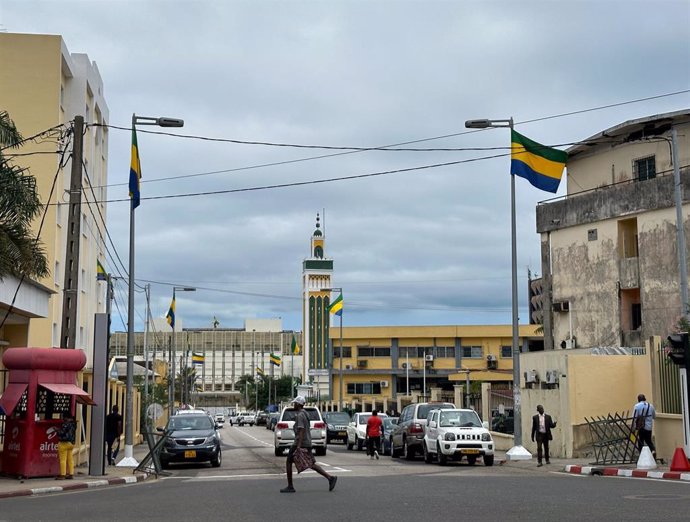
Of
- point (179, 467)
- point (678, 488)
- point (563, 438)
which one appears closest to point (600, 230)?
point (563, 438)

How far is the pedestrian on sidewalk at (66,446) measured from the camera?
21.8 metres

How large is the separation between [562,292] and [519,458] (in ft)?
50.0

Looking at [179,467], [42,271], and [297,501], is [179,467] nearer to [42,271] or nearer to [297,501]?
[42,271]

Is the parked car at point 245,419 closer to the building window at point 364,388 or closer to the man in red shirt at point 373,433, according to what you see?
the building window at point 364,388

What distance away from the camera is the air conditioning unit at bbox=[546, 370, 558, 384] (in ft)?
104

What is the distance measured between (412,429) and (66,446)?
1228 cm

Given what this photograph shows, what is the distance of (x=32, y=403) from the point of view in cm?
2180

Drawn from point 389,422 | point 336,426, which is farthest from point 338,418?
point 389,422

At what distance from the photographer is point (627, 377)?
30.3 meters

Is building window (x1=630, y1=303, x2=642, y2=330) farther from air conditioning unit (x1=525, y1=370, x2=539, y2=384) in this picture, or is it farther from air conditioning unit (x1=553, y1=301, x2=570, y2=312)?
air conditioning unit (x1=525, y1=370, x2=539, y2=384)

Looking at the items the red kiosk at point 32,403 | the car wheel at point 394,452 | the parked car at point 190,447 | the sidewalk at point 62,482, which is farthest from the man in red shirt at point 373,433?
the red kiosk at point 32,403

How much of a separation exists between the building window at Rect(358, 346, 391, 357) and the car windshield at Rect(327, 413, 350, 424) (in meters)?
38.5

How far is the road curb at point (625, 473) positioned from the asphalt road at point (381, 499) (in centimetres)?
71

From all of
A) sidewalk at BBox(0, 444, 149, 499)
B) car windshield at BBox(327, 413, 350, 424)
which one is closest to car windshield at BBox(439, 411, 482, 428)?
sidewalk at BBox(0, 444, 149, 499)
